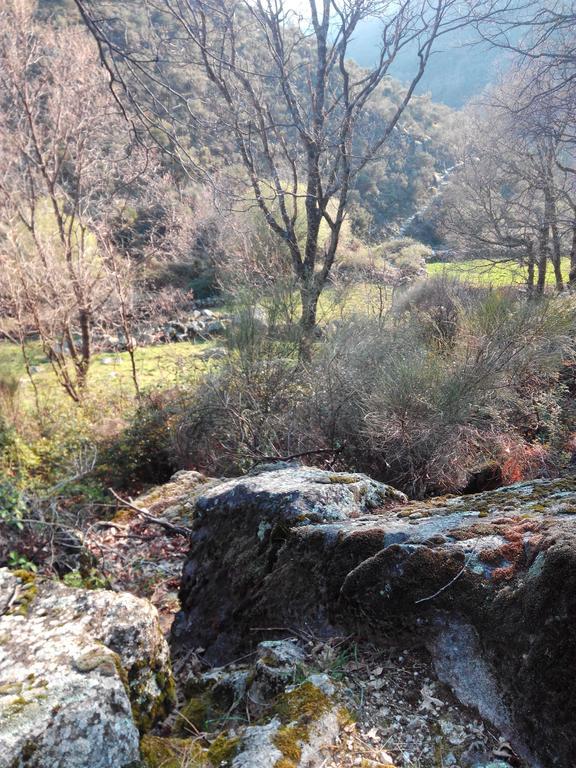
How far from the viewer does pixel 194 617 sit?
3254 mm

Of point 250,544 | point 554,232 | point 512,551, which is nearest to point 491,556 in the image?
point 512,551

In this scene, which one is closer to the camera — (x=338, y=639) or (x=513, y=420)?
(x=338, y=639)

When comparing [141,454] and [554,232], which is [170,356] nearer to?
[141,454]

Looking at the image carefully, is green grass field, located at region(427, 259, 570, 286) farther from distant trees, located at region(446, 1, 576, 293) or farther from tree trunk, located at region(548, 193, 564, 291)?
tree trunk, located at region(548, 193, 564, 291)

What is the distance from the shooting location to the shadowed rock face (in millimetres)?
1646

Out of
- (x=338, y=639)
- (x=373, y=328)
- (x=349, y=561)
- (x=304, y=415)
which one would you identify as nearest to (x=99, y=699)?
(x=338, y=639)

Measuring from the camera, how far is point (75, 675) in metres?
2.05

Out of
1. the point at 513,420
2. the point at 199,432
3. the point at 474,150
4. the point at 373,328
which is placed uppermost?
the point at 474,150

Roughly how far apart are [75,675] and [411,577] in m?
1.45

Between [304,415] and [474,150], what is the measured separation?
1522cm

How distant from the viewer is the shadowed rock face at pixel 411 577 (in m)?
1.65

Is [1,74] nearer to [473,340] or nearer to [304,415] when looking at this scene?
[304,415]

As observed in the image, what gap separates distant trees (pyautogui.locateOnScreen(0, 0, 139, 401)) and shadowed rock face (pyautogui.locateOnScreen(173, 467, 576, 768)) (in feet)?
33.2

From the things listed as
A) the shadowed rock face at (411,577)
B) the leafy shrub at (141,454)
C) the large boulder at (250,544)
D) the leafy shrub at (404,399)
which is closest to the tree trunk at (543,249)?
the leafy shrub at (404,399)
